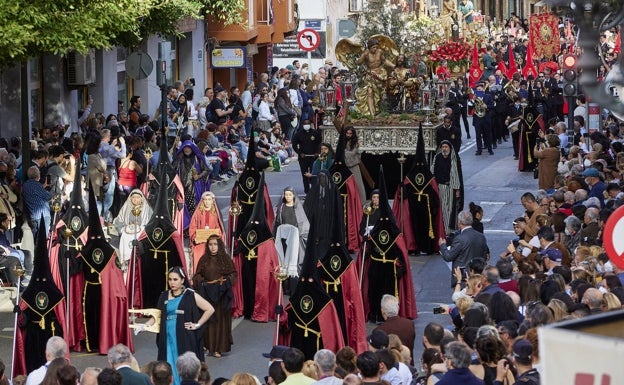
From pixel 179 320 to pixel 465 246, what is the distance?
12.4 feet

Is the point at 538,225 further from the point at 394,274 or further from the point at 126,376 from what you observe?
the point at 126,376

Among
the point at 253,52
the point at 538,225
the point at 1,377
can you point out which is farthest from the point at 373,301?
the point at 253,52

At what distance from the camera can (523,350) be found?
32.7ft

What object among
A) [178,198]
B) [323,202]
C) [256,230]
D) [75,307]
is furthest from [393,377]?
[178,198]

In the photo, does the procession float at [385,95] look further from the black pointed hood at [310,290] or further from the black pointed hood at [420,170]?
the black pointed hood at [310,290]

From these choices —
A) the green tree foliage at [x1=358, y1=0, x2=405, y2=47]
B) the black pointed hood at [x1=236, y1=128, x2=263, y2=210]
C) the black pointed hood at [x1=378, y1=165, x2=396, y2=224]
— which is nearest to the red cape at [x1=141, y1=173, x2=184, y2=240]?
the black pointed hood at [x1=236, y1=128, x2=263, y2=210]

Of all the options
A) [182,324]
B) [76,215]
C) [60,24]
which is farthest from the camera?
[60,24]

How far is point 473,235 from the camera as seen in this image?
54.5ft

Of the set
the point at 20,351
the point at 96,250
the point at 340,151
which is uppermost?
Answer: the point at 340,151

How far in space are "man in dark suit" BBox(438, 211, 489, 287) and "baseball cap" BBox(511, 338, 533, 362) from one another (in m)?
6.40

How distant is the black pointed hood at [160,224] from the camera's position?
16594 millimetres

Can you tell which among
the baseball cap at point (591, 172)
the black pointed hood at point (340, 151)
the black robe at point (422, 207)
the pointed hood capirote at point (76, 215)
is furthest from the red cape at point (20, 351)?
the baseball cap at point (591, 172)

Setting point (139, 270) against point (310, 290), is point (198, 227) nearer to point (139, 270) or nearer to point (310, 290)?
point (139, 270)

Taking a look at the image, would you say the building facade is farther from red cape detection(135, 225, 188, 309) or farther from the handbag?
red cape detection(135, 225, 188, 309)
